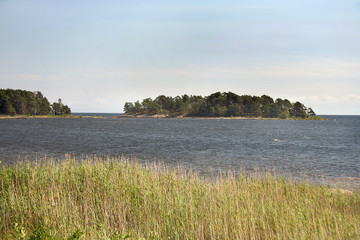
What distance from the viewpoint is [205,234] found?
27.9 feet

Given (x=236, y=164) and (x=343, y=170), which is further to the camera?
(x=236, y=164)

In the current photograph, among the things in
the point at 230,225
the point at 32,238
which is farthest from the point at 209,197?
the point at 32,238

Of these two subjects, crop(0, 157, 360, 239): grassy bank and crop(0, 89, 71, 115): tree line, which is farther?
crop(0, 89, 71, 115): tree line

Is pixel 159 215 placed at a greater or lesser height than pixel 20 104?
lesser

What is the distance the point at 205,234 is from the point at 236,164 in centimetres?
2241

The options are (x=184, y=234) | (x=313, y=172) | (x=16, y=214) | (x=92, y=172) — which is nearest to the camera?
(x=184, y=234)

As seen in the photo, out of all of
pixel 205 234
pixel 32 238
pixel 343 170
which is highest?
pixel 32 238

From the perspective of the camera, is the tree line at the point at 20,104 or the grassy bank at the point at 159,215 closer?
the grassy bank at the point at 159,215

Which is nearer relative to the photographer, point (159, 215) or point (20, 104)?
point (159, 215)

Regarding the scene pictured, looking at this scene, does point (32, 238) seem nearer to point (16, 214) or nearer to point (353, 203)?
point (16, 214)

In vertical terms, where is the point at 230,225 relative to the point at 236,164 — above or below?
above

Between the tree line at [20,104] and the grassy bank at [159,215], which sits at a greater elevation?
the tree line at [20,104]

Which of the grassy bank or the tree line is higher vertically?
the tree line

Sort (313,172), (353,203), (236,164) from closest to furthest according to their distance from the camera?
(353,203) → (313,172) → (236,164)
